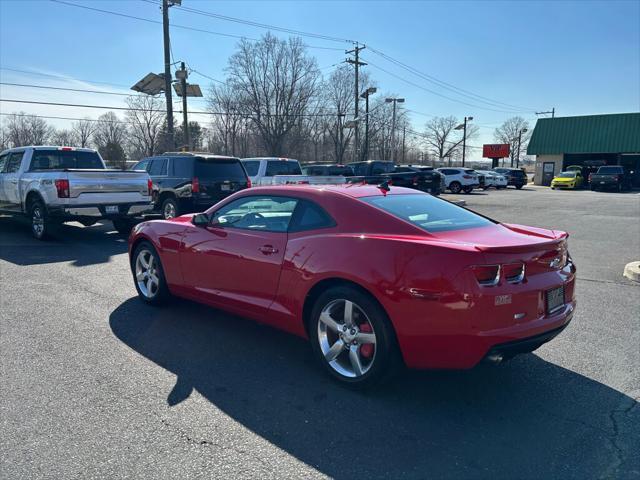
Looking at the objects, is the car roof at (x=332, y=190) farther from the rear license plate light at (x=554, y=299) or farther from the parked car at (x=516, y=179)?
the parked car at (x=516, y=179)

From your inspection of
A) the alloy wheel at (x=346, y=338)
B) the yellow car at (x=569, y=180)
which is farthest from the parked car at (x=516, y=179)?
the alloy wheel at (x=346, y=338)

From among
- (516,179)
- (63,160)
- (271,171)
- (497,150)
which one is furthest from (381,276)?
(497,150)

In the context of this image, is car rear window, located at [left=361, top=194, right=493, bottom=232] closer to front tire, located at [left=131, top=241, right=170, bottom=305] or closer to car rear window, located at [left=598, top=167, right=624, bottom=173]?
front tire, located at [left=131, top=241, right=170, bottom=305]

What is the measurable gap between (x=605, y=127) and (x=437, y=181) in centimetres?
2846

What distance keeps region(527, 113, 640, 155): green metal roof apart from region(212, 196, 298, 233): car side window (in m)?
45.5

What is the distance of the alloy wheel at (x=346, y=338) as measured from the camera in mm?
3457

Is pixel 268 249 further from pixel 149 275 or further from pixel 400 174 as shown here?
pixel 400 174

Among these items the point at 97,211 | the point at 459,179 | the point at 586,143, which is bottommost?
the point at 97,211

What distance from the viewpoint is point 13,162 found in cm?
1105

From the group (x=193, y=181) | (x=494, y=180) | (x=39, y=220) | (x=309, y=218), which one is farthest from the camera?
(x=494, y=180)

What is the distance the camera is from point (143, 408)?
3270mm

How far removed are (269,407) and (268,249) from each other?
1333 millimetres

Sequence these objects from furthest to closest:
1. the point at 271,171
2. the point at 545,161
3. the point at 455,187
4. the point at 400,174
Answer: the point at 545,161, the point at 455,187, the point at 400,174, the point at 271,171

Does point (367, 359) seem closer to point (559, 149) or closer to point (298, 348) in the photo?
point (298, 348)
